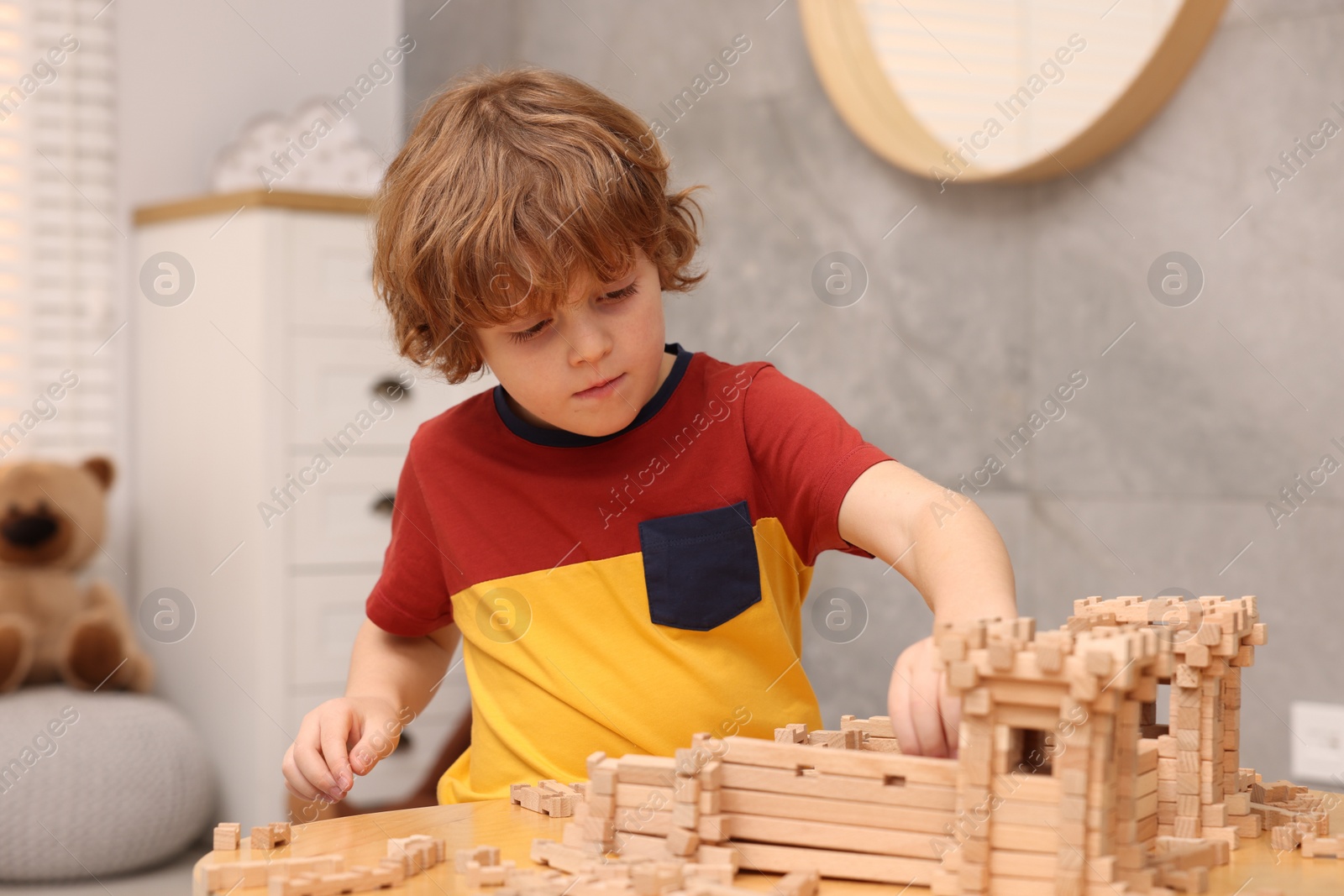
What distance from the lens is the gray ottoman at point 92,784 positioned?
2.24m

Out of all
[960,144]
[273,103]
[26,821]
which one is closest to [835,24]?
[960,144]

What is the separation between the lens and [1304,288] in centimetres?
162

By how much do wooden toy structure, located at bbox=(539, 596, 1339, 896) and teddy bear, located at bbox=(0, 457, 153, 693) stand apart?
2.04m

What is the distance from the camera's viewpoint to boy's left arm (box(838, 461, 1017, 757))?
27.5 inches

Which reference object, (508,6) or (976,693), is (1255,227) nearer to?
(976,693)

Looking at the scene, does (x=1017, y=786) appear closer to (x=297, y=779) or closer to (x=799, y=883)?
(x=799, y=883)

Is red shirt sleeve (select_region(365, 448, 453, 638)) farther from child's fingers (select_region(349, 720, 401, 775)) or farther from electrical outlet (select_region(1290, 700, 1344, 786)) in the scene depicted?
electrical outlet (select_region(1290, 700, 1344, 786))

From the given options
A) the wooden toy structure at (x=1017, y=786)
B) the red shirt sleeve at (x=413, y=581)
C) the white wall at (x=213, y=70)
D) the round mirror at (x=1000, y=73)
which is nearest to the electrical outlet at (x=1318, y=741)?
the round mirror at (x=1000, y=73)

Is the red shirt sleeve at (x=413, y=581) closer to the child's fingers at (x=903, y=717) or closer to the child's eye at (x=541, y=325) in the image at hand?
the child's eye at (x=541, y=325)

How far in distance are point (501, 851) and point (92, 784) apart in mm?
1847

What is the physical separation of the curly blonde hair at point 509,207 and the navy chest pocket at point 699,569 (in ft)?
0.72

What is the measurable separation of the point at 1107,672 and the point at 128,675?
7.74ft

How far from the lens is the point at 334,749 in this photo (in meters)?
0.95

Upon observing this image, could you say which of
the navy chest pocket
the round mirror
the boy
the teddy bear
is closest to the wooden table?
the boy
